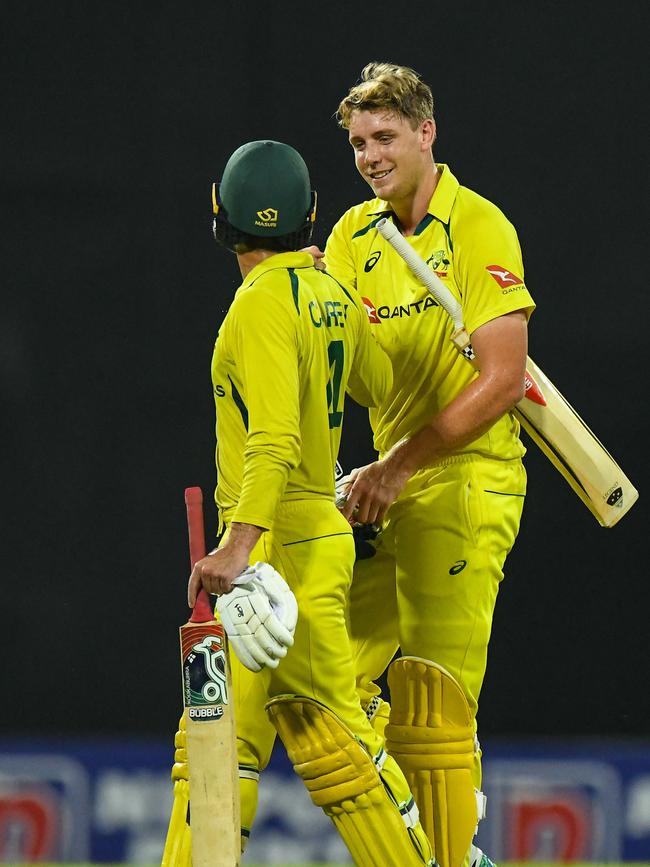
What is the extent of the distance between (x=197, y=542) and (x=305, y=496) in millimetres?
201

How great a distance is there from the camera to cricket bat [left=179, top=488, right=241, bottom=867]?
2223 millimetres

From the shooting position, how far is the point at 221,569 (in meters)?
2.19

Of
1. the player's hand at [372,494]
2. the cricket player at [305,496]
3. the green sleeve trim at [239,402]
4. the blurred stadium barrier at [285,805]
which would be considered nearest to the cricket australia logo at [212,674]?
the cricket player at [305,496]

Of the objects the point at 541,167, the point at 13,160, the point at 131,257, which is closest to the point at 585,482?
the point at 541,167

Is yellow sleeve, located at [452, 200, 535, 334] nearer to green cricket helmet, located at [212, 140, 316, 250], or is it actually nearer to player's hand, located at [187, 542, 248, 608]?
green cricket helmet, located at [212, 140, 316, 250]

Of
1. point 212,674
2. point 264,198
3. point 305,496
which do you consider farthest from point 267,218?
point 212,674

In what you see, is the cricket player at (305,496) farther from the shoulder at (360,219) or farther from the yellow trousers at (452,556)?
the shoulder at (360,219)

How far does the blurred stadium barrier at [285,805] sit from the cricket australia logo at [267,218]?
6.08ft

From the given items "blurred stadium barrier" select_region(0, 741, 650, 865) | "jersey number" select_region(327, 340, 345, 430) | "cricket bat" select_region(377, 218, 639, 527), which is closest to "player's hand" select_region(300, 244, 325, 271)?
"jersey number" select_region(327, 340, 345, 430)

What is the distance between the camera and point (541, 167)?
3.91 metres

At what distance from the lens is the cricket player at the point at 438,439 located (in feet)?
8.74

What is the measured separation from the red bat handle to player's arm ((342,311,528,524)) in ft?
1.28

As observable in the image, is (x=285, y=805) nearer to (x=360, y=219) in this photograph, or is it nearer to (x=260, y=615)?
(x=360, y=219)

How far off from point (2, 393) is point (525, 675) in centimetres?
152
